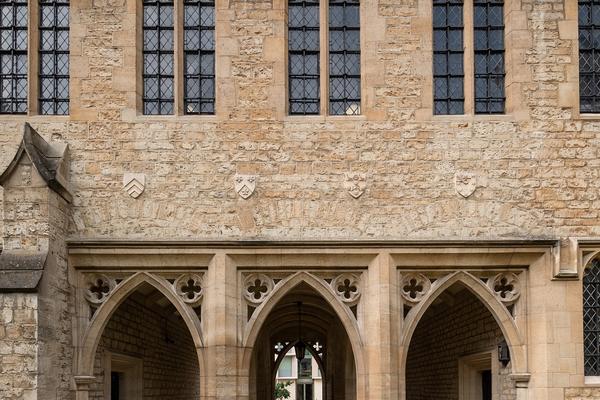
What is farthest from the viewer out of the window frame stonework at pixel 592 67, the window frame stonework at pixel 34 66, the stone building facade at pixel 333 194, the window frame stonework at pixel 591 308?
the window frame stonework at pixel 592 67

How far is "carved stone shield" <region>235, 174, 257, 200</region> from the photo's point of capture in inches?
435

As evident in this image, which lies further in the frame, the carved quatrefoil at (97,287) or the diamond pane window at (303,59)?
the diamond pane window at (303,59)

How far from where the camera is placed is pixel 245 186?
36.3ft

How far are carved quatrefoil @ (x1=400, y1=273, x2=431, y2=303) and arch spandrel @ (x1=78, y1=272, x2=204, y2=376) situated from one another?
8.43ft

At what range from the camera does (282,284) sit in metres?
11.3

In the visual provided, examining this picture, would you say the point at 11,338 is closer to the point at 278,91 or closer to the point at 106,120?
the point at 106,120

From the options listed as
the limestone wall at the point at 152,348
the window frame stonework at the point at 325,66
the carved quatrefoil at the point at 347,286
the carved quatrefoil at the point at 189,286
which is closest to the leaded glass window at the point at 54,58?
the carved quatrefoil at the point at 189,286

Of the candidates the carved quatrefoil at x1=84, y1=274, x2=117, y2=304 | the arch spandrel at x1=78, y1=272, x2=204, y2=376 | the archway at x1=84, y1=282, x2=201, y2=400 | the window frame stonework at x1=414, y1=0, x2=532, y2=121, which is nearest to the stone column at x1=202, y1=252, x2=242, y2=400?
the arch spandrel at x1=78, y1=272, x2=204, y2=376

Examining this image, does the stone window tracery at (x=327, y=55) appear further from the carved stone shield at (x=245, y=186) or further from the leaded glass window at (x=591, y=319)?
the leaded glass window at (x=591, y=319)

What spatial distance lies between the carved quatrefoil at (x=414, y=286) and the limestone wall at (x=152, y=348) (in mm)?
3961

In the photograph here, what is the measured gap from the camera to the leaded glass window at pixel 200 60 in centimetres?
1155

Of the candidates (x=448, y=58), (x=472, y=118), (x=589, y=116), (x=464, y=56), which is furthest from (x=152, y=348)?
(x=589, y=116)

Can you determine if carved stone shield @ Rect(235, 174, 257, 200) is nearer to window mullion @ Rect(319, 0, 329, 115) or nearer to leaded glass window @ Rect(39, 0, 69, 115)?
window mullion @ Rect(319, 0, 329, 115)

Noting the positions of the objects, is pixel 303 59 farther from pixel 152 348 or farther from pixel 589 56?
pixel 152 348
